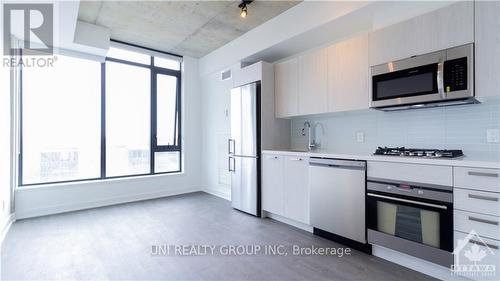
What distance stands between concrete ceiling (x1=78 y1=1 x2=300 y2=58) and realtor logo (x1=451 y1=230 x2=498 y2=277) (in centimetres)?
306

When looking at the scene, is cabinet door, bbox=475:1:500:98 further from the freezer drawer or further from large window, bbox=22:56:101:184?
large window, bbox=22:56:101:184

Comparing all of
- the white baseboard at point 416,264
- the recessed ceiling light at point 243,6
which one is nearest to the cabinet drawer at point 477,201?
the white baseboard at point 416,264

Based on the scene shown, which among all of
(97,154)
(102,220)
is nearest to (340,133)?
(102,220)

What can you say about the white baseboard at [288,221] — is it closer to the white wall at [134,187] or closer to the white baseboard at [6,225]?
the white wall at [134,187]

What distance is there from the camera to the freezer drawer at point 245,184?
12.2 feet

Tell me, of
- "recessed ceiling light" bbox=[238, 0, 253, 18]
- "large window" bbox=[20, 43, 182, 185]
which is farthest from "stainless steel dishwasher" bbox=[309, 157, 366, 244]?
"large window" bbox=[20, 43, 182, 185]

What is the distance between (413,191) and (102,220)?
3832mm

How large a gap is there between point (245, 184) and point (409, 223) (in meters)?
2.26

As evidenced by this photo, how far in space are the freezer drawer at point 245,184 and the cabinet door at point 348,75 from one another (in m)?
1.46

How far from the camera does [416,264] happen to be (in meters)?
2.19

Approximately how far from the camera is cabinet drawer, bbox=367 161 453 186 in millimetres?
1963

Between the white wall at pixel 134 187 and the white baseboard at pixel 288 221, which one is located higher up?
the white wall at pixel 134 187

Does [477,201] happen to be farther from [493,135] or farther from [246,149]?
[246,149]

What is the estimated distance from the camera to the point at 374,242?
240cm
